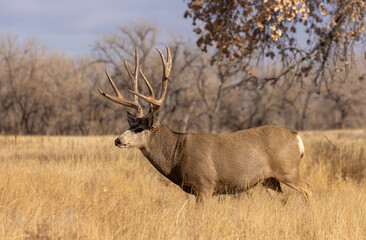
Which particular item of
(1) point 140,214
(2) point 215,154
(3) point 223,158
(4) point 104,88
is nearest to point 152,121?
(2) point 215,154

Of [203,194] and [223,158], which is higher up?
[223,158]

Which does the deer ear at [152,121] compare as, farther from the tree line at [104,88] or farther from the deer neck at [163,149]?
the tree line at [104,88]

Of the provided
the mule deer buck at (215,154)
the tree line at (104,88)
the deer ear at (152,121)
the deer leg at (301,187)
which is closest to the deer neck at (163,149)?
the mule deer buck at (215,154)

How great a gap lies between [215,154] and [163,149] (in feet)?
2.63

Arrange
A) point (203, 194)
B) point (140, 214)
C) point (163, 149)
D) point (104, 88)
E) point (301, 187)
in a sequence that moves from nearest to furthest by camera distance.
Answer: point (140, 214) → point (203, 194) → point (163, 149) → point (301, 187) → point (104, 88)

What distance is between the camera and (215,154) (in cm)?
643

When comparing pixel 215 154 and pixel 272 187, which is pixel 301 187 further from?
pixel 215 154

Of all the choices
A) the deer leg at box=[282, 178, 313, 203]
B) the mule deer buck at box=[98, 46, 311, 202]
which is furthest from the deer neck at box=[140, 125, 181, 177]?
the deer leg at box=[282, 178, 313, 203]

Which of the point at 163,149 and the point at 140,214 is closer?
the point at 140,214

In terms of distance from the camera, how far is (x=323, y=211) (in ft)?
17.9

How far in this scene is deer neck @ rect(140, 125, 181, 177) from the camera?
6547mm

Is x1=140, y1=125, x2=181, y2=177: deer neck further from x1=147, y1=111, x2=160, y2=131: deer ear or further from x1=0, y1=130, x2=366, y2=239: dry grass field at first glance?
x1=0, y1=130, x2=366, y2=239: dry grass field

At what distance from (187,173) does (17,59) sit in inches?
1278

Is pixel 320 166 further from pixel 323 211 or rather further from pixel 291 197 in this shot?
pixel 323 211
